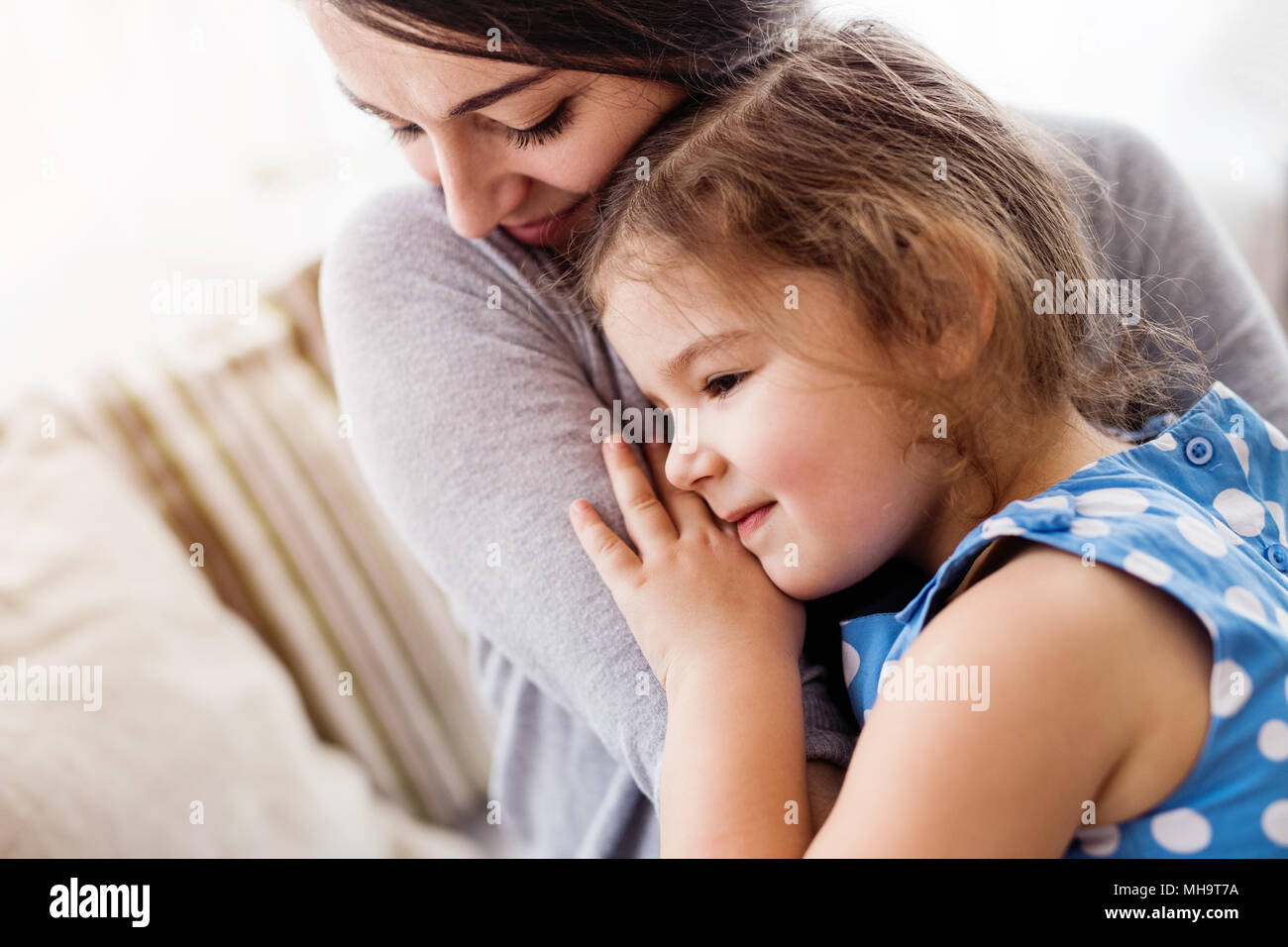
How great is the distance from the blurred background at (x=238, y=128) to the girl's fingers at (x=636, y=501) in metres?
0.88

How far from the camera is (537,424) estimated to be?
87 cm

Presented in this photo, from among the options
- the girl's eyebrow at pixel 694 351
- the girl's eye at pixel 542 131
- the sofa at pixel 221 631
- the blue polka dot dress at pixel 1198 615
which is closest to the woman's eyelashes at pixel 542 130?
the girl's eye at pixel 542 131

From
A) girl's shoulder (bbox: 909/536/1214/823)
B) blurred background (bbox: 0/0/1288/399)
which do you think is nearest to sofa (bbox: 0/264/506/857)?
blurred background (bbox: 0/0/1288/399)

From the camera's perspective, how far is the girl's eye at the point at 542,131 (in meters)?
0.83

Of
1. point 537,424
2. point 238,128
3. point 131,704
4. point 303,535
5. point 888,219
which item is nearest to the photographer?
point 888,219

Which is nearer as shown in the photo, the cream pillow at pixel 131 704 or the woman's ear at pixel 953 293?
the woman's ear at pixel 953 293

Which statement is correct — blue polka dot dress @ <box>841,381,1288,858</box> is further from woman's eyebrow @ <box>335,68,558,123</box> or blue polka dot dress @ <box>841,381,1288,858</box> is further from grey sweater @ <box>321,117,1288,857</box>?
woman's eyebrow @ <box>335,68,558,123</box>

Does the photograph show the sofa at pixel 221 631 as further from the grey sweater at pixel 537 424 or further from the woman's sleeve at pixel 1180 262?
the woman's sleeve at pixel 1180 262

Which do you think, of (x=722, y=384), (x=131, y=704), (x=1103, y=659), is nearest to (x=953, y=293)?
(x=722, y=384)

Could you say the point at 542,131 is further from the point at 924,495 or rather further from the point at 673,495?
the point at 924,495

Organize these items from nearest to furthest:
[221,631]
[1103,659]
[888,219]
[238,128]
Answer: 1. [1103,659]
2. [888,219]
3. [221,631]
4. [238,128]

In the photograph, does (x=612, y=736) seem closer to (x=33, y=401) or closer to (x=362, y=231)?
(x=362, y=231)

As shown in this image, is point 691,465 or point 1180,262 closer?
point 691,465

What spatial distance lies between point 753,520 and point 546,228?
35cm
